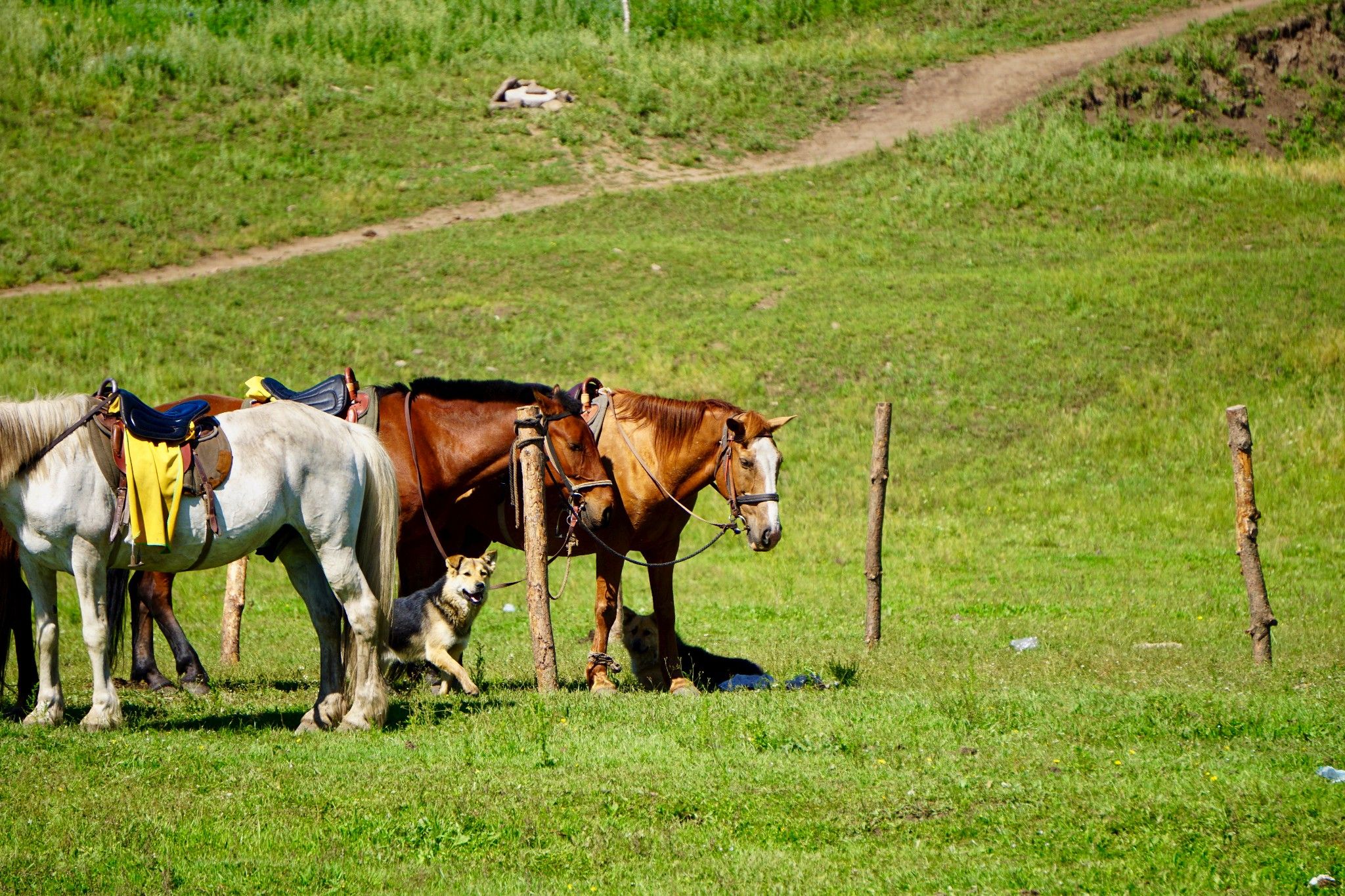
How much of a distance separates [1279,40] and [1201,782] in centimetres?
4361

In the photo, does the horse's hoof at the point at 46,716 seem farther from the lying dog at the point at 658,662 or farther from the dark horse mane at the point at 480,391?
the lying dog at the point at 658,662

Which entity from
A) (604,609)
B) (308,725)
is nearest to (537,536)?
(604,609)

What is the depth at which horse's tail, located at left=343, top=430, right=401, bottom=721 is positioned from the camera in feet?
28.7

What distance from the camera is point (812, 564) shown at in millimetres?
17781

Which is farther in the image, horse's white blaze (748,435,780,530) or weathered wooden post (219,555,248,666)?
weathered wooden post (219,555,248,666)

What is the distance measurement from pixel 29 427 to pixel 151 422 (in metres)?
0.70

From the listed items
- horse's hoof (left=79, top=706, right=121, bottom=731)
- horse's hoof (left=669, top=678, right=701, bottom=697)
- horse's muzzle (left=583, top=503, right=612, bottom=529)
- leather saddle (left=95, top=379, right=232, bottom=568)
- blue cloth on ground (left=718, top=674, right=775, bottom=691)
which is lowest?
blue cloth on ground (left=718, top=674, right=775, bottom=691)

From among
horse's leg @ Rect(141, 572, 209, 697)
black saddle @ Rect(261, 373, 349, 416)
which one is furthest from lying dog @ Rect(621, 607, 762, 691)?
horse's leg @ Rect(141, 572, 209, 697)

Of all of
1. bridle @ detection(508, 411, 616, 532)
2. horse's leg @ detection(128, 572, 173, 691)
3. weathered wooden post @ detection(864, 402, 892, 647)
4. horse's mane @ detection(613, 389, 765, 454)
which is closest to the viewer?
bridle @ detection(508, 411, 616, 532)

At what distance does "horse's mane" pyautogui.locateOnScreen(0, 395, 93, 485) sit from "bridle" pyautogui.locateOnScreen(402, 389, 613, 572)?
2814 millimetres

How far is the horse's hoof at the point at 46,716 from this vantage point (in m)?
8.09

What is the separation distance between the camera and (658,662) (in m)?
10.8

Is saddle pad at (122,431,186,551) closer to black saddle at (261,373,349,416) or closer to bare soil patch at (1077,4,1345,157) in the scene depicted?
black saddle at (261,373,349,416)

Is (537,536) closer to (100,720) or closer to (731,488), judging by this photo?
(731,488)
